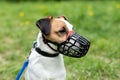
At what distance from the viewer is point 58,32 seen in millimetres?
3604

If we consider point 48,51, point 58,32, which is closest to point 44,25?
point 58,32

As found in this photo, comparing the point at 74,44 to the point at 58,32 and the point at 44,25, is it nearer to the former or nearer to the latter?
the point at 58,32

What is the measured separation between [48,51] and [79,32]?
2.89 meters

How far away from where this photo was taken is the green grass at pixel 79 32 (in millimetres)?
4992

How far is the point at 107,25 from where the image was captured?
22.4 feet

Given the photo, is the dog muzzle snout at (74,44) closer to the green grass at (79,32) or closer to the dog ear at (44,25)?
the dog ear at (44,25)

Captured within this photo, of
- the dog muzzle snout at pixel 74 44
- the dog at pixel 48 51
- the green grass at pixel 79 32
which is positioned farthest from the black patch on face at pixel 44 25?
the green grass at pixel 79 32

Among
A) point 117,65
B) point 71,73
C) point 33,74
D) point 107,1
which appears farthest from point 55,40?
point 107,1

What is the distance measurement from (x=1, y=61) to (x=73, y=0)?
4.30 m

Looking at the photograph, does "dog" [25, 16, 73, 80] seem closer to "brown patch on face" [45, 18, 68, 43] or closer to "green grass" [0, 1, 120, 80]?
"brown patch on face" [45, 18, 68, 43]

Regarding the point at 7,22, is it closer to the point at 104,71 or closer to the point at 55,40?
the point at 104,71

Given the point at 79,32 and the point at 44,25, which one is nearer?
the point at 44,25

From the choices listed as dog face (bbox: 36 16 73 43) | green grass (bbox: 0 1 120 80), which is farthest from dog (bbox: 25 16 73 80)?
green grass (bbox: 0 1 120 80)

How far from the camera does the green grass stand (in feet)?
16.4
